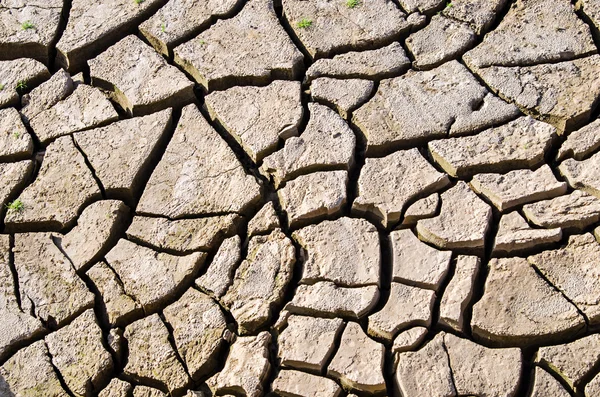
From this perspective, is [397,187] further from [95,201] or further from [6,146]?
[6,146]

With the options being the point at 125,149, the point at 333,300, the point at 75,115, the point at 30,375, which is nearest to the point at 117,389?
the point at 30,375

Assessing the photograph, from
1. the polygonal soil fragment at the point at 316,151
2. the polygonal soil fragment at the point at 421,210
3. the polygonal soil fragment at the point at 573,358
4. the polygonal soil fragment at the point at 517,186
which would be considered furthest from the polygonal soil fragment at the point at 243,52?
the polygonal soil fragment at the point at 573,358

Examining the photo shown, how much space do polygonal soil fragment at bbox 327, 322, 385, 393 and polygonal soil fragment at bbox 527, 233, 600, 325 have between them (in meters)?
0.70

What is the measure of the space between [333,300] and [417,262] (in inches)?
14.2

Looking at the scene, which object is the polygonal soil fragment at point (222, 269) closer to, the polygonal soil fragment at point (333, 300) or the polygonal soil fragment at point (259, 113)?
the polygonal soil fragment at point (333, 300)

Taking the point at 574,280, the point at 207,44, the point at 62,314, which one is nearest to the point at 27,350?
the point at 62,314

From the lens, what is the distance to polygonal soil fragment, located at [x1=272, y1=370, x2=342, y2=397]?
9.71ft

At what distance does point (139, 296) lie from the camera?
336 centimetres

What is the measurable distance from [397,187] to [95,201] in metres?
1.34

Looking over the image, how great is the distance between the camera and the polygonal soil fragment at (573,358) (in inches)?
113

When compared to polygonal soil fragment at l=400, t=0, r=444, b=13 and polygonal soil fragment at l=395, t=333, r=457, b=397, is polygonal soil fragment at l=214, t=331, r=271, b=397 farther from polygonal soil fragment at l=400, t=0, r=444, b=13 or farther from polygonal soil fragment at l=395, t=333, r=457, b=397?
polygonal soil fragment at l=400, t=0, r=444, b=13

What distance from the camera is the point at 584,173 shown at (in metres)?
3.41

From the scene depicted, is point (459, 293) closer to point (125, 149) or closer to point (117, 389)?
point (117, 389)

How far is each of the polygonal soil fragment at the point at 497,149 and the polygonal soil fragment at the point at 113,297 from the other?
141 centimetres
